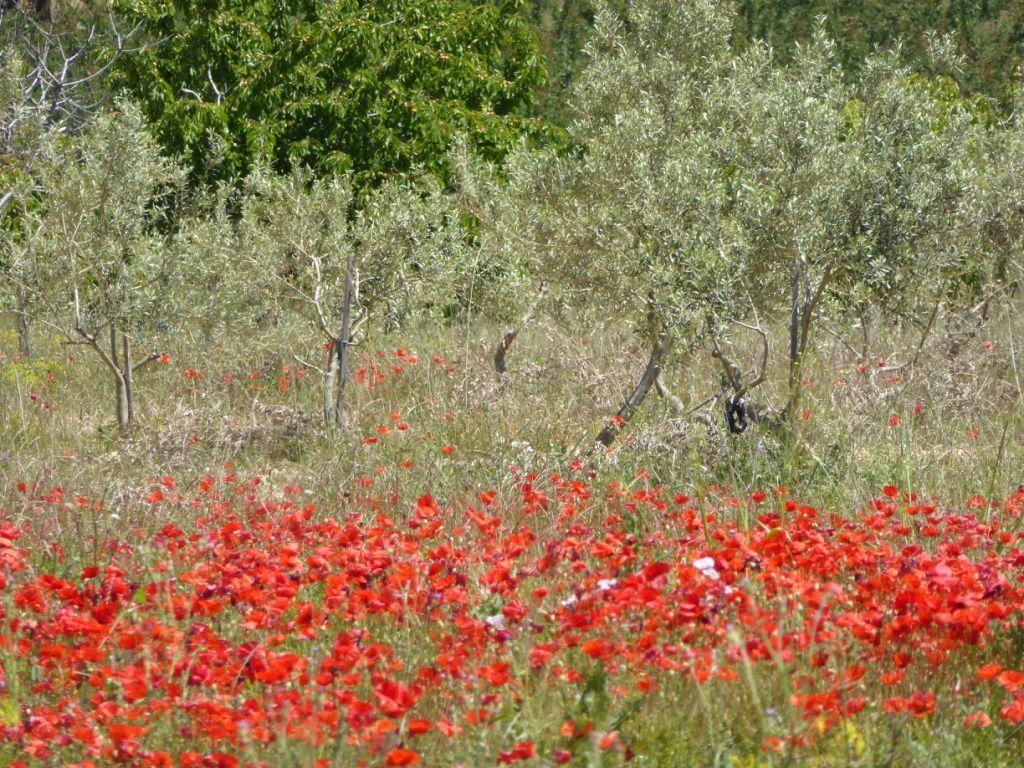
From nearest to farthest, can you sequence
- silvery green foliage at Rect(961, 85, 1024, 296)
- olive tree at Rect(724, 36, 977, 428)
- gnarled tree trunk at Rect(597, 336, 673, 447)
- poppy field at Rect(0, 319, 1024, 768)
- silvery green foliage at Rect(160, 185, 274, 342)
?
1. poppy field at Rect(0, 319, 1024, 768)
2. olive tree at Rect(724, 36, 977, 428)
3. gnarled tree trunk at Rect(597, 336, 673, 447)
4. silvery green foliage at Rect(160, 185, 274, 342)
5. silvery green foliage at Rect(961, 85, 1024, 296)

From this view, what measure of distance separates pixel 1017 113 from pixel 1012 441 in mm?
5323

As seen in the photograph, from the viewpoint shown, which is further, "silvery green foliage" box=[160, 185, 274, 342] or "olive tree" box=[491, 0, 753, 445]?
"silvery green foliage" box=[160, 185, 274, 342]

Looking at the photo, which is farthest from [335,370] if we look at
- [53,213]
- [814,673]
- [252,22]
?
[252,22]

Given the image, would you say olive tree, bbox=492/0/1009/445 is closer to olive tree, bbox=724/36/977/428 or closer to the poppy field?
olive tree, bbox=724/36/977/428

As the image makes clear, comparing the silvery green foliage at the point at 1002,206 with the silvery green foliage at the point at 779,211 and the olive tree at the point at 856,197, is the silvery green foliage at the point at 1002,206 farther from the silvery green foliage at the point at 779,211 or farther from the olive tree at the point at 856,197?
the olive tree at the point at 856,197

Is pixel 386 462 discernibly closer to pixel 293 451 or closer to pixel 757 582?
pixel 293 451

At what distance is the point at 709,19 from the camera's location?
8258 mm

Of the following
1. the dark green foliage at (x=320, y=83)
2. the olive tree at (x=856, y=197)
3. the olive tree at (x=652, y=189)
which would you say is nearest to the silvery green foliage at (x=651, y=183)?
the olive tree at (x=652, y=189)

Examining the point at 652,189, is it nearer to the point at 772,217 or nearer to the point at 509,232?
the point at 772,217

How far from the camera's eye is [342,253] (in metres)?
8.71

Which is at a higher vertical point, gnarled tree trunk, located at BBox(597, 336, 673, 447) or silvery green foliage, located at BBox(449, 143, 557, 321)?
silvery green foliage, located at BBox(449, 143, 557, 321)

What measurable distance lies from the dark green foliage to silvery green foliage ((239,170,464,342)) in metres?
5.64

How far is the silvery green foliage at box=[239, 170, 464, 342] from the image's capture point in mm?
8648

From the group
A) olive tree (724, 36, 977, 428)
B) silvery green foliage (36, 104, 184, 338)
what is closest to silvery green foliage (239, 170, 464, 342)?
silvery green foliage (36, 104, 184, 338)
